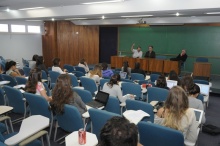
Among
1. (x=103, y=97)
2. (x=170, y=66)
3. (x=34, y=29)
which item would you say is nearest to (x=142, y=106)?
(x=103, y=97)

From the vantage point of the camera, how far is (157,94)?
4211 millimetres

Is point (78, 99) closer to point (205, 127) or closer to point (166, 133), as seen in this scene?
point (166, 133)

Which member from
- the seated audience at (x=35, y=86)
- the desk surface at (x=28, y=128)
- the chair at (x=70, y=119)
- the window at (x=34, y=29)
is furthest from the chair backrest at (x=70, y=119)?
the window at (x=34, y=29)

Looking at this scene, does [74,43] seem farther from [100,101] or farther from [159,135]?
[159,135]

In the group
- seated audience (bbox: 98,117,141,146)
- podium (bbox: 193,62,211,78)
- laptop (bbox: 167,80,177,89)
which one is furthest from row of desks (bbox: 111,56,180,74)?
seated audience (bbox: 98,117,141,146)

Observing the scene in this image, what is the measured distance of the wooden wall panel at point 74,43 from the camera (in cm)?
1202

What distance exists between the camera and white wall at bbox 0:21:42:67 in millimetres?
10277

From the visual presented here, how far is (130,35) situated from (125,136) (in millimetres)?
12288

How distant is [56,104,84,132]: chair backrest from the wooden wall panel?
9374 mm

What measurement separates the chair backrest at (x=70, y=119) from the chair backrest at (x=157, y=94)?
6.47 feet

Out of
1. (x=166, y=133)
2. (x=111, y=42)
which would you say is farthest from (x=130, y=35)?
(x=166, y=133)

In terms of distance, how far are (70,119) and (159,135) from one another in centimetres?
135

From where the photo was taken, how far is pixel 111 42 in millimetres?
13883

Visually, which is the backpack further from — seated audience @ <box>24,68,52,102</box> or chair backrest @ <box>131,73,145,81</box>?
seated audience @ <box>24,68,52,102</box>
